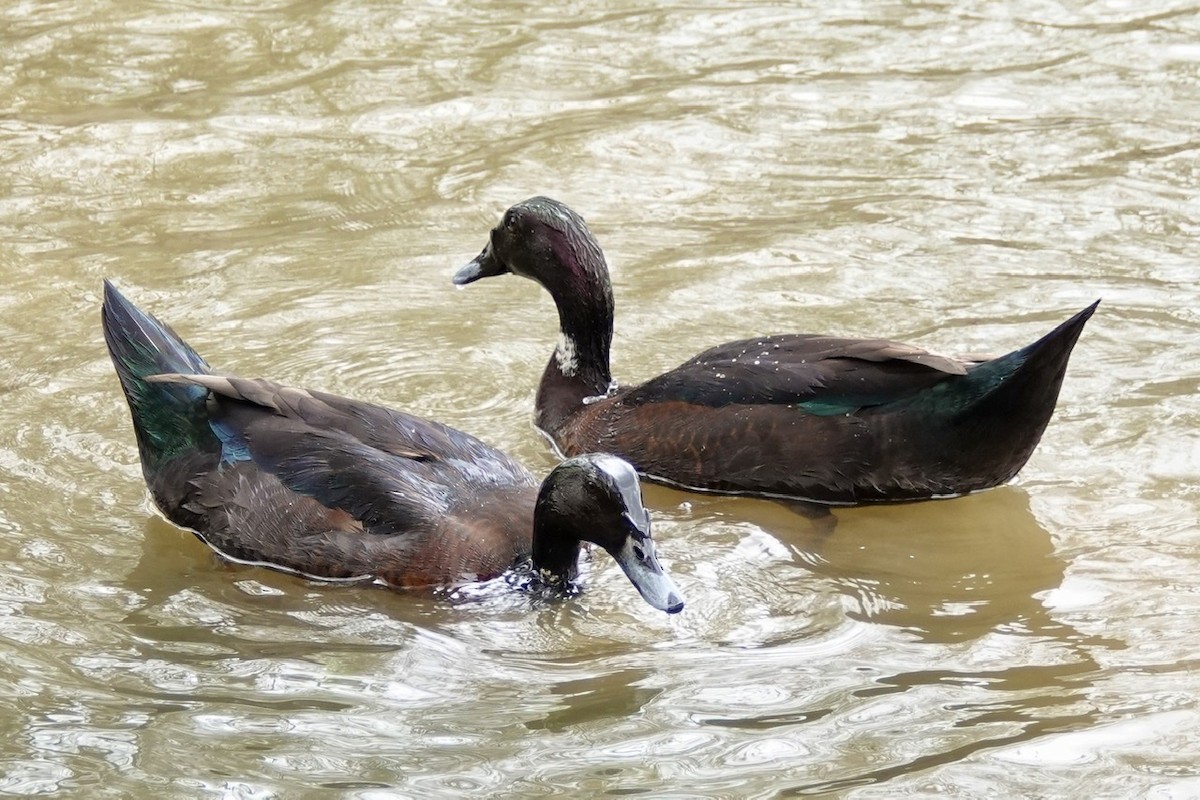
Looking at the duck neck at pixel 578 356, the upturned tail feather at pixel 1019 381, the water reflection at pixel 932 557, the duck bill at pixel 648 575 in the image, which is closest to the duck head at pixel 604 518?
the duck bill at pixel 648 575

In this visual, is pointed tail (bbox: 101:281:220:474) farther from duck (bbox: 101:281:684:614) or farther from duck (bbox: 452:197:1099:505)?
duck (bbox: 452:197:1099:505)

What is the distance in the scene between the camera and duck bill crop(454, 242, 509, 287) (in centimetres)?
802

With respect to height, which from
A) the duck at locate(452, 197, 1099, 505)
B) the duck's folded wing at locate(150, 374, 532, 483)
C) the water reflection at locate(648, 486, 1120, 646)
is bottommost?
the water reflection at locate(648, 486, 1120, 646)

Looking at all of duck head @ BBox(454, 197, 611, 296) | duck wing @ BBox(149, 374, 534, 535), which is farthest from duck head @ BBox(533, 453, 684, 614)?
duck head @ BBox(454, 197, 611, 296)

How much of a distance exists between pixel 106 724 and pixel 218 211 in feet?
16.4

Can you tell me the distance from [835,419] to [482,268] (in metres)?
2.04

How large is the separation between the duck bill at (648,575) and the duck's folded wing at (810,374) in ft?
4.51

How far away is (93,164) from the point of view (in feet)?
32.9

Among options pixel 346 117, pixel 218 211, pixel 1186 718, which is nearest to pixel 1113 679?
pixel 1186 718

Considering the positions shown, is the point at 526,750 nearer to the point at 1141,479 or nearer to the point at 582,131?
the point at 1141,479

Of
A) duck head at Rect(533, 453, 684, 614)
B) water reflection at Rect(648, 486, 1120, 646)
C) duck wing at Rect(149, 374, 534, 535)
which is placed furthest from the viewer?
duck wing at Rect(149, 374, 534, 535)

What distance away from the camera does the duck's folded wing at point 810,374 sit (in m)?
6.67

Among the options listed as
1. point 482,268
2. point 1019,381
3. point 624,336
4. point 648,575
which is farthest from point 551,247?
point 648,575

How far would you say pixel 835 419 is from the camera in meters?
6.80
